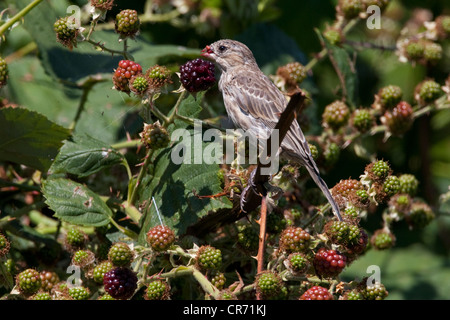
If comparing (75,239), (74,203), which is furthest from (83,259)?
(74,203)

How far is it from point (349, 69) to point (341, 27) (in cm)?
27

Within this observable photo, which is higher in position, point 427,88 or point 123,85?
point 427,88

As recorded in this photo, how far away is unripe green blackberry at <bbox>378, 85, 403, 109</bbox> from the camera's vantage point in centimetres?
372

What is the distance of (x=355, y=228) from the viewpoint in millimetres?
2797

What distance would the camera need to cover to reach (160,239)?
2.69 meters

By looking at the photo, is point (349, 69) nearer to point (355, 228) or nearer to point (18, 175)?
point (355, 228)

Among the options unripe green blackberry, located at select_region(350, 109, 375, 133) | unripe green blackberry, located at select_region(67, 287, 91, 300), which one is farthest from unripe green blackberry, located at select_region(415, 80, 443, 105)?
unripe green blackberry, located at select_region(67, 287, 91, 300)

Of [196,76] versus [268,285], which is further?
[196,76]

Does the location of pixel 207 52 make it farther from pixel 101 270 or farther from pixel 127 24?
pixel 101 270

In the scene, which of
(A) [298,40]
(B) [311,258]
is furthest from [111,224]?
(A) [298,40]

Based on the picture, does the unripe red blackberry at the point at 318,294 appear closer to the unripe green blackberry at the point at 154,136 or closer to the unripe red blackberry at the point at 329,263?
the unripe red blackberry at the point at 329,263

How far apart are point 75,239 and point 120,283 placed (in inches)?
25.0

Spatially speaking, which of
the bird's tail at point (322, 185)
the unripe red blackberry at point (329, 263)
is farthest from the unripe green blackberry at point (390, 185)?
the unripe red blackberry at point (329, 263)
